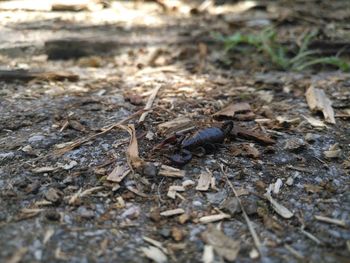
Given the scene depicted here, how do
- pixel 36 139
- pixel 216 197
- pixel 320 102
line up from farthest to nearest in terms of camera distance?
pixel 320 102
pixel 36 139
pixel 216 197

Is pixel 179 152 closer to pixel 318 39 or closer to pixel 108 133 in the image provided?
pixel 108 133

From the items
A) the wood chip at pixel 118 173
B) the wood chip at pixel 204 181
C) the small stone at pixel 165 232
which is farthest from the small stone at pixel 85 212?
the wood chip at pixel 204 181

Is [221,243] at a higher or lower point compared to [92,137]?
lower

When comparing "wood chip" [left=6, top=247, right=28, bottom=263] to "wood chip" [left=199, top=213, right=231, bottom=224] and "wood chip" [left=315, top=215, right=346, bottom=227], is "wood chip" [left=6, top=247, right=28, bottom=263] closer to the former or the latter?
"wood chip" [left=199, top=213, right=231, bottom=224]

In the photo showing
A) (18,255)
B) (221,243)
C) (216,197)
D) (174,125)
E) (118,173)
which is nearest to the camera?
(18,255)

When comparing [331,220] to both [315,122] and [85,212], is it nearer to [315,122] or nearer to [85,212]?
[315,122]

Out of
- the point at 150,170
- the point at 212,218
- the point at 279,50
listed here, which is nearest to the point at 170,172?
the point at 150,170

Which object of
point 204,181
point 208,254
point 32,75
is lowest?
point 208,254
